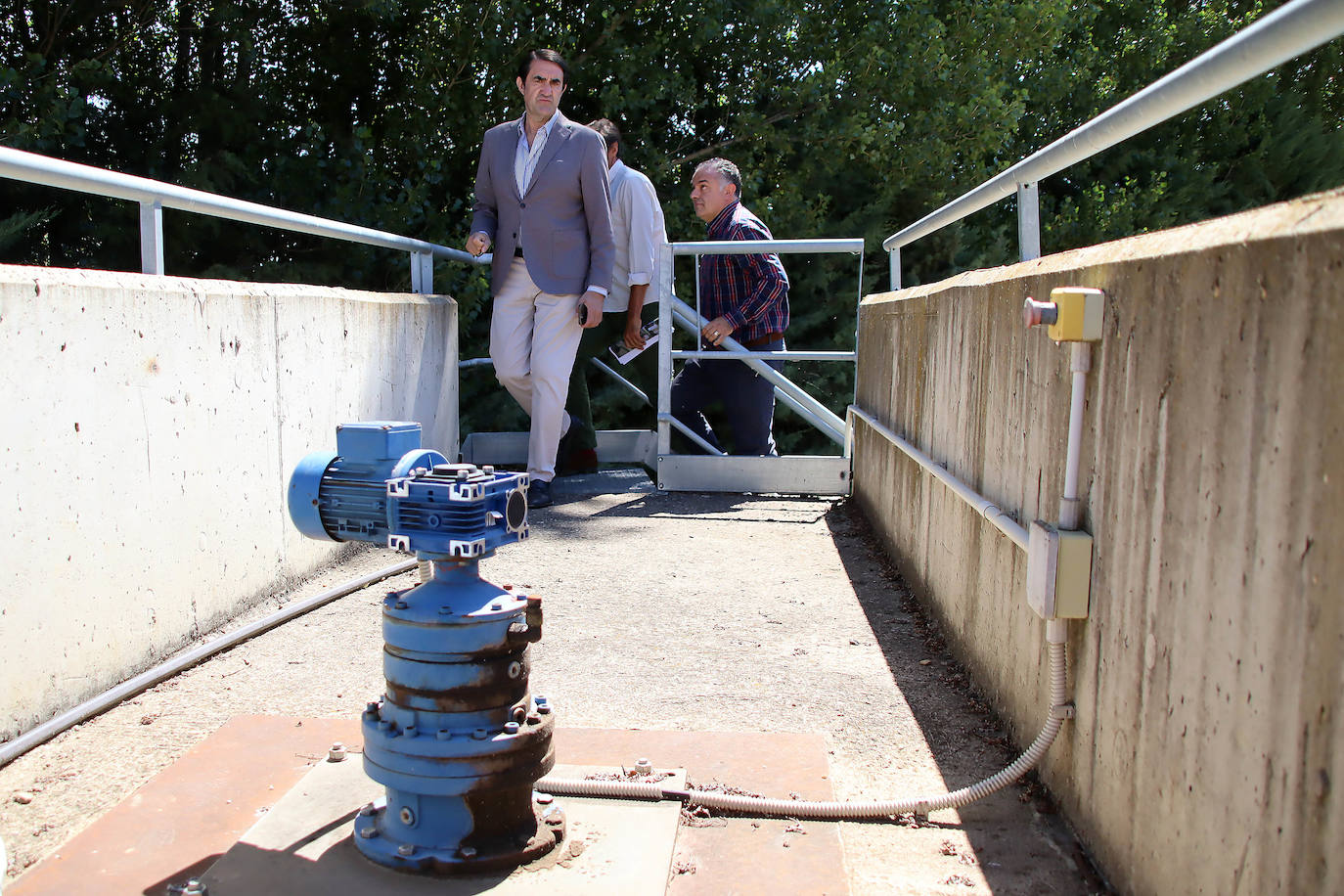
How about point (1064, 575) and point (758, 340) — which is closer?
point (1064, 575)

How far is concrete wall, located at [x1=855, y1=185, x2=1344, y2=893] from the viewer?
1470 mm

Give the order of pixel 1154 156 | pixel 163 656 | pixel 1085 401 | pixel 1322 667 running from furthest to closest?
pixel 1154 156 < pixel 163 656 < pixel 1085 401 < pixel 1322 667

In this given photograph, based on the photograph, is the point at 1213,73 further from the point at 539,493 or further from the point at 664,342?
the point at 664,342

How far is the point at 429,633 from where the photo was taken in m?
2.21

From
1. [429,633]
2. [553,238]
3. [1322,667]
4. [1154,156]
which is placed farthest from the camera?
[1154,156]

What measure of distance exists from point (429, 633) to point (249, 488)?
6.72ft

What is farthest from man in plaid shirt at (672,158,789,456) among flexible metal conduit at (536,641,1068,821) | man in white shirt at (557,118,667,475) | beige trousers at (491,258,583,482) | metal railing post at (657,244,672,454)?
flexible metal conduit at (536,641,1068,821)

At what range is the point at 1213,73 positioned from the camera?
195 cm

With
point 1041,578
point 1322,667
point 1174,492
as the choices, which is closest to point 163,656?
point 1041,578

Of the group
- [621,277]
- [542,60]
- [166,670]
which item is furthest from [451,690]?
[621,277]

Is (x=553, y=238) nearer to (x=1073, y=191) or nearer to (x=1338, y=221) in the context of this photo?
(x=1338, y=221)

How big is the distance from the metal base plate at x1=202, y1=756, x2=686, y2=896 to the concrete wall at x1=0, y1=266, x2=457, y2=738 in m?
0.89

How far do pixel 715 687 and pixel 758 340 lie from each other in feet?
13.0

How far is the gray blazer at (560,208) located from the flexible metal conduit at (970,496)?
1753 mm
